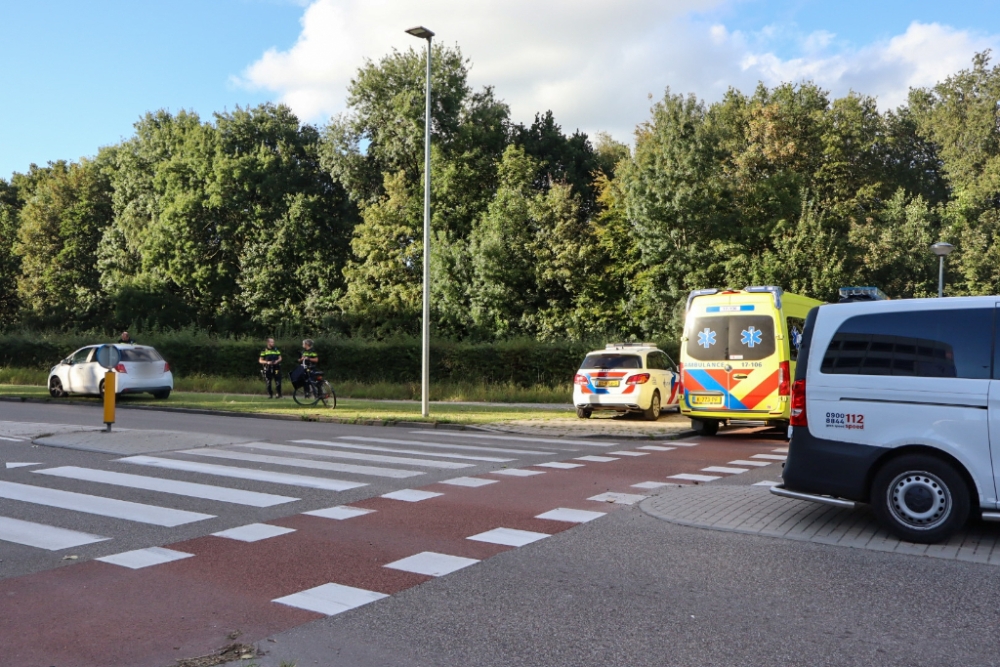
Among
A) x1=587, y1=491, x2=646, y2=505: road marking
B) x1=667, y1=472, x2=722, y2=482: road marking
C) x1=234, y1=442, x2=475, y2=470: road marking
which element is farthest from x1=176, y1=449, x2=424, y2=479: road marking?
x1=667, y1=472, x2=722, y2=482: road marking

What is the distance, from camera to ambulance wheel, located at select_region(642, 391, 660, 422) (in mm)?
19078

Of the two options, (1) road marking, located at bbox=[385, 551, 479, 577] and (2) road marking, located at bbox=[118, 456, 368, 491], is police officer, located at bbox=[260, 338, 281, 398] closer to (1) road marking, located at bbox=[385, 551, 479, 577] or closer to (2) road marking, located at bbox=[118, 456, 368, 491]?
(2) road marking, located at bbox=[118, 456, 368, 491]

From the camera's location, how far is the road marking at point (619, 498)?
348 inches

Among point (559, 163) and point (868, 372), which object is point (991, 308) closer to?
point (868, 372)

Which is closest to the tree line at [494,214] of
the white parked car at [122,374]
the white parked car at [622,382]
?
the white parked car at [622,382]

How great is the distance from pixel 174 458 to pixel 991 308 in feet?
31.3

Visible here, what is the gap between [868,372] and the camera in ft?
24.1

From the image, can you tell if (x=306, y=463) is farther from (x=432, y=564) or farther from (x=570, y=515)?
(x=432, y=564)

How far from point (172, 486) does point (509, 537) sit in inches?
169

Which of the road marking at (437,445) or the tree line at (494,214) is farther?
the tree line at (494,214)

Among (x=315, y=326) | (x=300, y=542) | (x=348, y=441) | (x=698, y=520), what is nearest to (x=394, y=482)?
(x=300, y=542)

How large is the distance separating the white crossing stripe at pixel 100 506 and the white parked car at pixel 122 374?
14.2m

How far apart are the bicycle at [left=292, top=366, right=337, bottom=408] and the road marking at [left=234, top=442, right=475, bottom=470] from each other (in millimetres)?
8179

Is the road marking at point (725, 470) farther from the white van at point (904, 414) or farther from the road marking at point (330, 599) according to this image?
the road marking at point (330, 599)
